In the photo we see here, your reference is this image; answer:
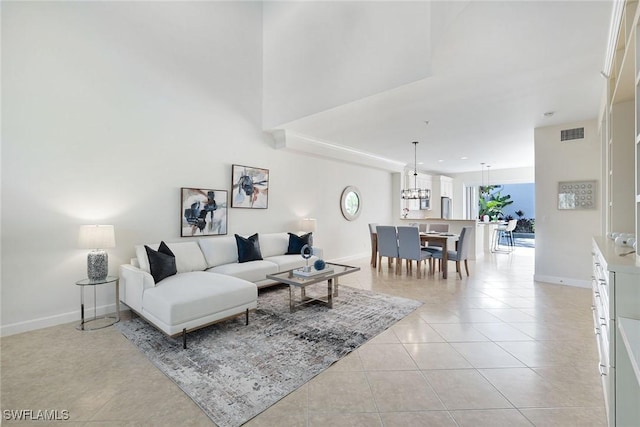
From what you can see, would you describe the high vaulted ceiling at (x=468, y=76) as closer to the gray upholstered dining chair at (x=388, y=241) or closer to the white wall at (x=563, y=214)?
the white wall at (x=563, y=214)

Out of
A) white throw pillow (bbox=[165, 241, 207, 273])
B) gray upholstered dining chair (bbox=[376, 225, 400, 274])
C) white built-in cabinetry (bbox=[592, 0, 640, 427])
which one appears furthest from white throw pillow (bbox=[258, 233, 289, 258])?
white built-in cabinetry (bbox=[592, 0, 640, 427])

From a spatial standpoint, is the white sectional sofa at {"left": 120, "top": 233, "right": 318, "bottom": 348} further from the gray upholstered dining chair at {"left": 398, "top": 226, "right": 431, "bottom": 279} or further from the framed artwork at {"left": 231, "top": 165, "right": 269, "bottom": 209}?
the gray upholstered dining chair at {"left": 398, "top": 226, "right": 431, "bottom": 279}

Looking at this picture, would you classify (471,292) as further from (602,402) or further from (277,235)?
(277,235)

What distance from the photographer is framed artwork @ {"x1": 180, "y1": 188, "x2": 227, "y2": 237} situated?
4113mm

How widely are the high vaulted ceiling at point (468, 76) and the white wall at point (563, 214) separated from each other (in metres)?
0.40

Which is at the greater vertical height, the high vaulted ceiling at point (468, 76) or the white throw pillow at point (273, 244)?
the high vaulted ceiling at point (468, 76)

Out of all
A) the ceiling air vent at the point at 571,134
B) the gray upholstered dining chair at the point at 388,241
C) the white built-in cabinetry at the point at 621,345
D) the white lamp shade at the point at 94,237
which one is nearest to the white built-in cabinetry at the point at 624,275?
the white built-in cabinetry at the point at 621,345

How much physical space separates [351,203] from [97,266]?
5.46m

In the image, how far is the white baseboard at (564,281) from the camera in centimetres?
453

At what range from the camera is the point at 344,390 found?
1.94 m

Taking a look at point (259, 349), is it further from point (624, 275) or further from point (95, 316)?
point (624, 275)

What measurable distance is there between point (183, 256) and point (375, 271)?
3676 mm

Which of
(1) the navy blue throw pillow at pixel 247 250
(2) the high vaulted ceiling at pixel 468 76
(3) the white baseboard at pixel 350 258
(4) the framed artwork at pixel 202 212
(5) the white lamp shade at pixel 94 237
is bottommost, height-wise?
(3) the white baseboard at pixel 350 258

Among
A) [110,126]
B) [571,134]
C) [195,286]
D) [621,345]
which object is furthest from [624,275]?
[110,126]
